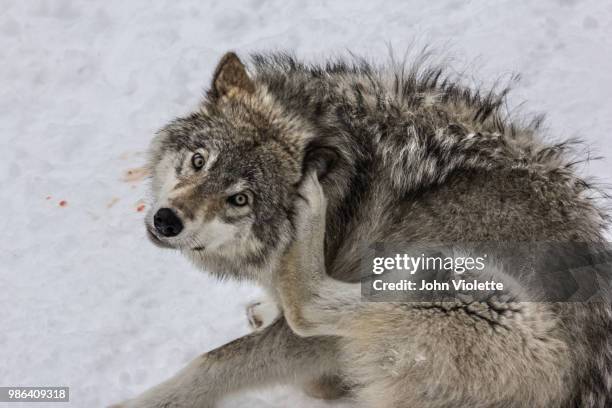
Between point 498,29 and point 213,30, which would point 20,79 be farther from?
point 498,29

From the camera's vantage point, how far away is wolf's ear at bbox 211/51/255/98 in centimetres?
473

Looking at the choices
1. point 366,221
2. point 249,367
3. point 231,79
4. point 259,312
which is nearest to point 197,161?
point 231,79

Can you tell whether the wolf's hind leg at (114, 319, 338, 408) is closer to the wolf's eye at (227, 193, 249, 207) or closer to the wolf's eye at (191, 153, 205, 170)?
the wolf's eye at (227, 193, 249, 207)

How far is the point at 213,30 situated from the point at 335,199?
3.78 metres

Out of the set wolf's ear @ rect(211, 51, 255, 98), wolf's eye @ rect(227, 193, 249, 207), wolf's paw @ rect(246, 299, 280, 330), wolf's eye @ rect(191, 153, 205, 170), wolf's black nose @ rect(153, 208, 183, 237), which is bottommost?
wolf's paw @ rect(246, 299, 280, 330)

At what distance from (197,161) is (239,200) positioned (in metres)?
0.32

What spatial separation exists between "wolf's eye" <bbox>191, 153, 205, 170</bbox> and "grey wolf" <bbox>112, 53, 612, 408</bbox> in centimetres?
1

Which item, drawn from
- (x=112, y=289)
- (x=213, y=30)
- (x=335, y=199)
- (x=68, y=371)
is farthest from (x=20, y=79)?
(x=335, y=199)

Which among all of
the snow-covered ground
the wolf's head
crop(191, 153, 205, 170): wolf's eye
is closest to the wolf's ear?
the wolf's head

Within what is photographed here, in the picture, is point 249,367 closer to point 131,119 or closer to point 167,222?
point 167,222

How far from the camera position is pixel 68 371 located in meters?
5.50

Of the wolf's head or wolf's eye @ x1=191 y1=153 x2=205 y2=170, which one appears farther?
wolf's eye @ x1=191 y1=153 x2=205 y2=170

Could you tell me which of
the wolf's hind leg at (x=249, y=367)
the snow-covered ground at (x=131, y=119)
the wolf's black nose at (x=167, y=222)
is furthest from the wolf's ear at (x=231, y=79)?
the snow-covered ground at (x=131, y=119)

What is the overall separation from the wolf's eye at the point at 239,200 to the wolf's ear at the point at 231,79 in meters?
0.72
